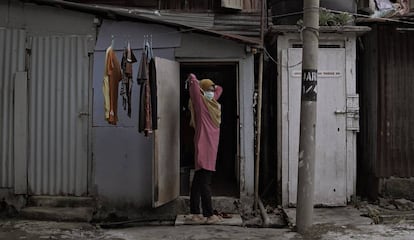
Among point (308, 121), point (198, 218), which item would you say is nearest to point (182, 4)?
point (308, 121)

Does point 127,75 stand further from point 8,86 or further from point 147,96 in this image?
point 8,86

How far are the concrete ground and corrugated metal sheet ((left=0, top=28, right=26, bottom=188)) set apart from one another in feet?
2.92

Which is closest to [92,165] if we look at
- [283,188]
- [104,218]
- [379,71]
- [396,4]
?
[104,218]

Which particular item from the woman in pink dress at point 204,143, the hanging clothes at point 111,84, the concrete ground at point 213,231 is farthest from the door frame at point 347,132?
the hanging clothes at point 111,84

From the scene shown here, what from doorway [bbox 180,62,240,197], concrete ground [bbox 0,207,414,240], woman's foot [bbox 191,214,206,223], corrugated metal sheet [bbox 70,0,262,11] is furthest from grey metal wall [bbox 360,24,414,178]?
woman's foot [bbox 191,214,206,223]

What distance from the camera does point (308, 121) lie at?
693cm

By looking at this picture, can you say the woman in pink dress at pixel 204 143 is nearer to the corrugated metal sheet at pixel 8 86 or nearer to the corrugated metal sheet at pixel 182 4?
the corrugated metal sheet at pixel 182 4

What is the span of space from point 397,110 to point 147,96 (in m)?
4.44

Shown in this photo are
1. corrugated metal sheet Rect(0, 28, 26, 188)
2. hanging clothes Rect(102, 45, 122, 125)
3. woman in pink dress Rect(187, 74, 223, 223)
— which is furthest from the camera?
corrugated metal sheet Rect(0, 28, 26, 188)

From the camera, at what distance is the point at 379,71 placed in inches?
345

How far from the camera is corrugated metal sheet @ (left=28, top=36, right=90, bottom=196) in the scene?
26.9ft

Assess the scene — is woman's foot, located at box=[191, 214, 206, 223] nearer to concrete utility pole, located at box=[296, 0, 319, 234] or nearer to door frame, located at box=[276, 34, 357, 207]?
concrete utility pole, located at box=[296, 0, 319, 234]

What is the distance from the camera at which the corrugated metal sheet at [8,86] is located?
8242 mm

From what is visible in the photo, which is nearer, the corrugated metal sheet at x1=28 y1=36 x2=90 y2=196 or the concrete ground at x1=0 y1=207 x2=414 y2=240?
the concrete ground at x1=0 y1=207 x2=414 y2=240
